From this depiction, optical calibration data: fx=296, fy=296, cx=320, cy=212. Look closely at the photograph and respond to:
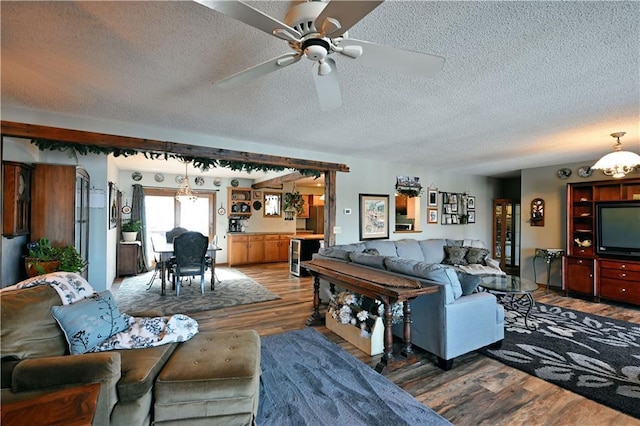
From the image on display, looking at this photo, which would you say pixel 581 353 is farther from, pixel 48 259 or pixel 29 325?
pixel 48 259

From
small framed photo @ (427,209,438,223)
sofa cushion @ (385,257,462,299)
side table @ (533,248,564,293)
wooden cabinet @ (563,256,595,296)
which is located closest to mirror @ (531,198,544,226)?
side table @ (533,248,564,293)

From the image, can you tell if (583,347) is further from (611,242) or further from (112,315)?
(112,315)

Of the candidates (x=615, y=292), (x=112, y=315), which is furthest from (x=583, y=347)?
(x=112, y=315)

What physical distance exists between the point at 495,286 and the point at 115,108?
15.7 ft

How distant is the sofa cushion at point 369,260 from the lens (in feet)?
11.5

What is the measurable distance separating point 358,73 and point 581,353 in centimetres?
356

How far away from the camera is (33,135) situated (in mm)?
3080

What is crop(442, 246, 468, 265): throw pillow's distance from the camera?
5.75m

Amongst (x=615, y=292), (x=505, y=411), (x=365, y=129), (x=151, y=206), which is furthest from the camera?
(x=151, y=206)

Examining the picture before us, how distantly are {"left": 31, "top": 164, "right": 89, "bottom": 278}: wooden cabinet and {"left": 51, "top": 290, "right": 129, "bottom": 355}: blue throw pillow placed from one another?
76.8 inches

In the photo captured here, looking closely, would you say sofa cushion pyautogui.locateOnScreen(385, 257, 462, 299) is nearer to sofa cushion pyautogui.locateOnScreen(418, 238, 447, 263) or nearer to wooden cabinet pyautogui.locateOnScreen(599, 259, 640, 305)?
Answer: sofa cushion pyautogui.locateOnScreen(418, 238, 447, 263)

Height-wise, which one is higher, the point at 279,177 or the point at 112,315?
the point at 279,177

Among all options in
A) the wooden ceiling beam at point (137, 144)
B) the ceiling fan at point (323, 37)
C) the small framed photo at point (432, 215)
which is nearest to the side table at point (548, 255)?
the small framed photo at point (432, 215)

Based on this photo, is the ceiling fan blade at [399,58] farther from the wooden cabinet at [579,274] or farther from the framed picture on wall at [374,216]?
the wooden cabinet at [579,274]
